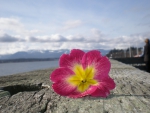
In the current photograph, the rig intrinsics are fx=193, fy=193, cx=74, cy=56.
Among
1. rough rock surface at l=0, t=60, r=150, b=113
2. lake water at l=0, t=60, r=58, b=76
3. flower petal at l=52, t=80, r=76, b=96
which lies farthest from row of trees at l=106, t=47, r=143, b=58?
flower petal at l=52, t=80, r=76, b=96

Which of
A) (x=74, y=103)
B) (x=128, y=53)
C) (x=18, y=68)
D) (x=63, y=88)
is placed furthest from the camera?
(x=128, y=53)

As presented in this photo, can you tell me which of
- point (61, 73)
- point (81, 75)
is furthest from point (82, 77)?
point (61, 73)

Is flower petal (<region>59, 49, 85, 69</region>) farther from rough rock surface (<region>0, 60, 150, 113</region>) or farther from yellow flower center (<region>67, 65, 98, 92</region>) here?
rough rock surface (<region>0, 60, 150, 113</region>)

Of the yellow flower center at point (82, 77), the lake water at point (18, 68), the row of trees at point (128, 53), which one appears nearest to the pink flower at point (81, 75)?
the yellow flower center at point (82, 77)

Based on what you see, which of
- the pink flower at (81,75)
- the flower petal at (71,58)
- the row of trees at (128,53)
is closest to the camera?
A: the pink flower at (81,75)

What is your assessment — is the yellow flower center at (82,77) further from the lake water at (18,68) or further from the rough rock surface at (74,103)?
the lake water at (18,68)

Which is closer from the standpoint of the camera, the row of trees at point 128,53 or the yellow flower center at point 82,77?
the yellow flower center at point 82,77

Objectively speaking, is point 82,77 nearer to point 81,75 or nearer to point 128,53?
point 81,75
